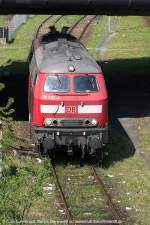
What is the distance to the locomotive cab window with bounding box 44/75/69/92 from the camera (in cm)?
1806

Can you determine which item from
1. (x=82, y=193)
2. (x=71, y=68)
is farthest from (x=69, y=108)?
(x=82, y=193)

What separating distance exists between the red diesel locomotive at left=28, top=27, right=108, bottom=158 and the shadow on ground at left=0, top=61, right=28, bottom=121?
20.8 ft

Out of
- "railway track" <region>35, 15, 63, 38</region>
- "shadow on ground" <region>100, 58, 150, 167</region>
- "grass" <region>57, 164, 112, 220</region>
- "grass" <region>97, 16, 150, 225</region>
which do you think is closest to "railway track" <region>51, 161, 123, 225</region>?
"grass" <region>57, 164, 112, 220</region>

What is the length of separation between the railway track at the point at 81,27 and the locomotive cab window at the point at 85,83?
28889mm

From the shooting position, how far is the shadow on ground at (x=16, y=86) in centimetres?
2606

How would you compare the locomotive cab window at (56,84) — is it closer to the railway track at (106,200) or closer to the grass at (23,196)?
the railway track at (106,200)

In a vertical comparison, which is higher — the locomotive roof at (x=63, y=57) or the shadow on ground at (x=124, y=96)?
the locomotive roof at (x=63, y=57)

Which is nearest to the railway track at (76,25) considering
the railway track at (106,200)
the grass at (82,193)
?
the grass at (82,193)

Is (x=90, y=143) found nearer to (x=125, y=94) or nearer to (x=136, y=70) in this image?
(x=125, y=94)

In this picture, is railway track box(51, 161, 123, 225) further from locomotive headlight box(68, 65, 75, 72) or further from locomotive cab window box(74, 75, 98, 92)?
locomotive headlight box(68, 65, 75, 72)

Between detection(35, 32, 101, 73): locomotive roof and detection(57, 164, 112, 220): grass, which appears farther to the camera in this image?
detection(35, 32, 101, 73): locomotive roof

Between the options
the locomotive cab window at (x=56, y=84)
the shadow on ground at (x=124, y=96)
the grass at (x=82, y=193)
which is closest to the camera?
the grass at (x=82, y=193)

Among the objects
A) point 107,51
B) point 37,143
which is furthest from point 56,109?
point 107,51

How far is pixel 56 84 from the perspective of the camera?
1817 cm
